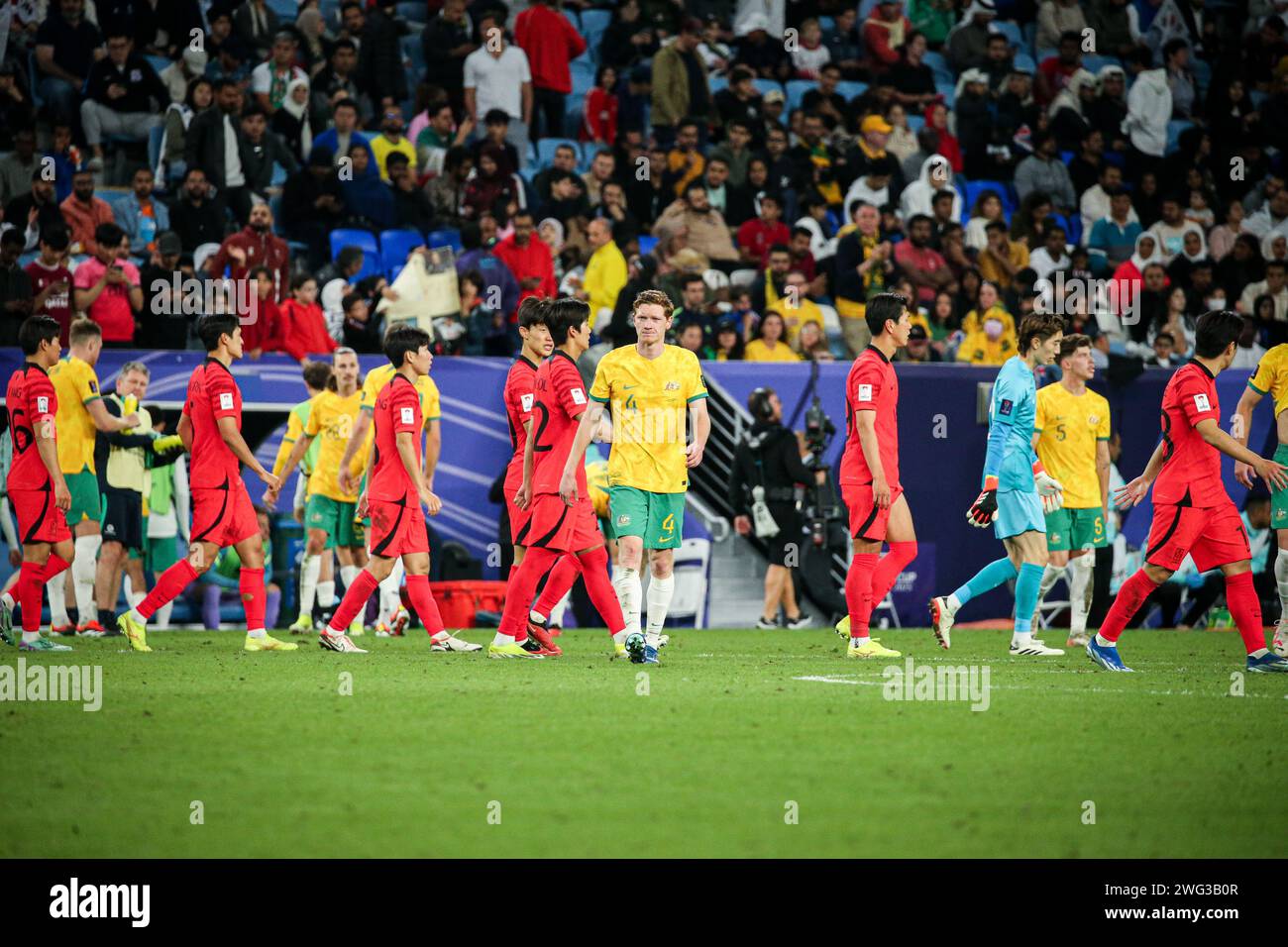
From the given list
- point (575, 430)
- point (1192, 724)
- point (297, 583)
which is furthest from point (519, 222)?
point (1192, 724)

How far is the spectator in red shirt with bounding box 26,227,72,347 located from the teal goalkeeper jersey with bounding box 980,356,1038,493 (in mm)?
9291

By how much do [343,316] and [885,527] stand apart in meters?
7.60

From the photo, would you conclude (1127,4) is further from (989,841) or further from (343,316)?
(989,841)

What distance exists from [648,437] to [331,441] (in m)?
5.22

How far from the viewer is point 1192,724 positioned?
7.98m

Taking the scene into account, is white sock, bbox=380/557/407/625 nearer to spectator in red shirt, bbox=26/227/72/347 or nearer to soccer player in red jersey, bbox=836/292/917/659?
spectator in red shirt, bbox=26/227/72/347

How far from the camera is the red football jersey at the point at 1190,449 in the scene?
10.2 m

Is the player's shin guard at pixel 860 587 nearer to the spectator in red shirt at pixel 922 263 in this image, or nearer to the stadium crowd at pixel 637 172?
the stadium crowd at pixel 637 172

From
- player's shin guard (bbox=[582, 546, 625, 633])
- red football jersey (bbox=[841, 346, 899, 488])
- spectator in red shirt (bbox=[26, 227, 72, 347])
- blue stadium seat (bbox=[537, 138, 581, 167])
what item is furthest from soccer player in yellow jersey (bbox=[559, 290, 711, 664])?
blue stadium seat (bbox=[537, 138, 581, 167])

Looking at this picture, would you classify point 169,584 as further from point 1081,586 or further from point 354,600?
point 1081,586

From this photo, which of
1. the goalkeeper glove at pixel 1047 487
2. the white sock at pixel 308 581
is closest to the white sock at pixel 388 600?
the white sock at pixel 308 581

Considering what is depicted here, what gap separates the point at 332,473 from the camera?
14.7 metres

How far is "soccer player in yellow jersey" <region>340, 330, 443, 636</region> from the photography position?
13.3m

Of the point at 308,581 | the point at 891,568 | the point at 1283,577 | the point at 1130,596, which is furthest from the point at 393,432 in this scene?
the point at 1283,577
